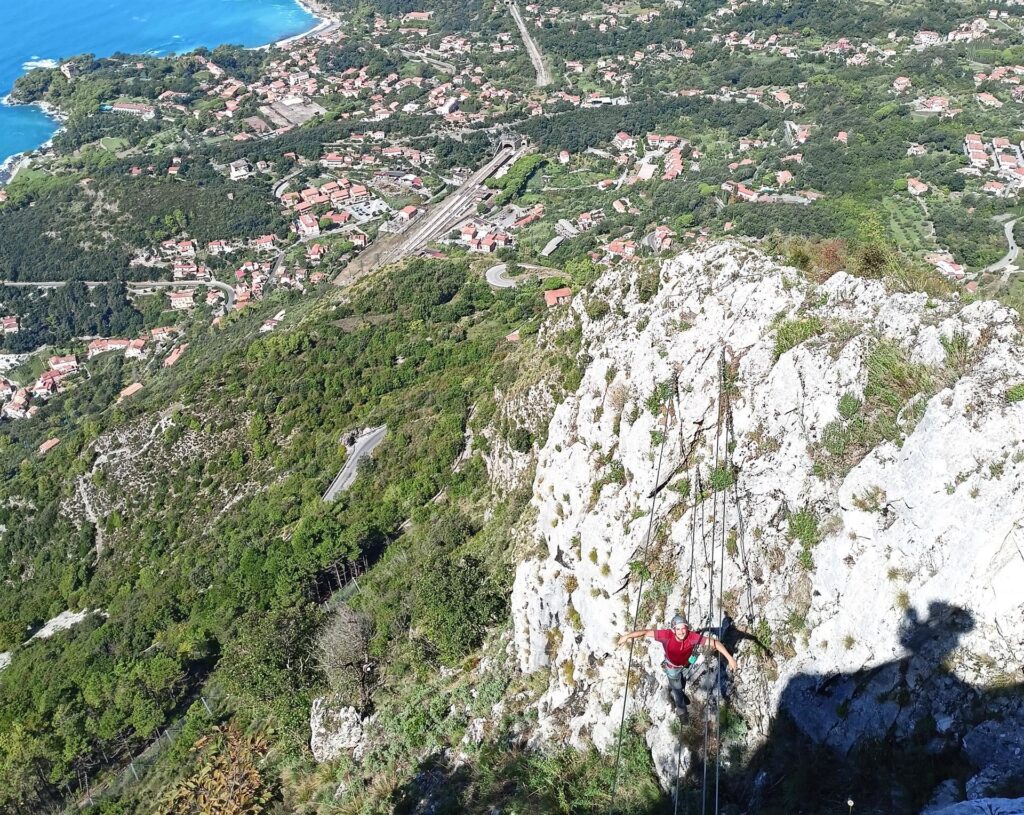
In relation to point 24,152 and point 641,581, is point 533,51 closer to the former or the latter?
point 24,152

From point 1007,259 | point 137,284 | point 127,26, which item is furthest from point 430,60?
point 1007,259

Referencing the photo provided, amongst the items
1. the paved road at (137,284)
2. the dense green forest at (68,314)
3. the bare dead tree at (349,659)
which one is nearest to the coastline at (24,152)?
the paved road at (137,284)

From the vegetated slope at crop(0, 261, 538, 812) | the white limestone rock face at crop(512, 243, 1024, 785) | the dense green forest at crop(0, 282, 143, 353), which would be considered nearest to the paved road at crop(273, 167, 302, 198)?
the dense green forest at crop(0, 282, 143, 353)

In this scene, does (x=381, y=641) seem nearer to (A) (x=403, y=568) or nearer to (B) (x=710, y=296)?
(A) (x=403, y=568)

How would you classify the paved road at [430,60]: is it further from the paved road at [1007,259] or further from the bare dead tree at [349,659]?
the bare dead tree at [349,659]

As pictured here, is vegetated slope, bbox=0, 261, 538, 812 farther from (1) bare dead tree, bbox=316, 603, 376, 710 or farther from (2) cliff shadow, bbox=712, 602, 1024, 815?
(2) cliff shadow, bbox=712, 602, 1024, 815

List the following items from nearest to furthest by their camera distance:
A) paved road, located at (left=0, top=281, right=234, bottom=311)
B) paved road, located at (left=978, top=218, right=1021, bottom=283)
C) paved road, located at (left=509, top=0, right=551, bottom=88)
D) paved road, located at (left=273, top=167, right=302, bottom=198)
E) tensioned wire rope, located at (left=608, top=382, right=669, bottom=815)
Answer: tensioned wire rope, located at (left=608, top=382, right=669, bottom=815), paved road, located at (left=978, top=218, right=1021, bottom=283), paved road, located at (left=0, top=281, right=234, bottom=311), paved road, located at (left=273, top=167, right=302, bottom=198), paved road, located at (left=509, top=0, right=551, bottom=88)
